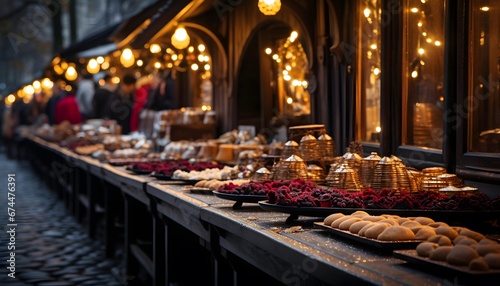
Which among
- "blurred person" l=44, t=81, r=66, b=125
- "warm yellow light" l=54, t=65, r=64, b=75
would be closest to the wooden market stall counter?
"warm yellow light" l=54, t=65, r=64, b=75

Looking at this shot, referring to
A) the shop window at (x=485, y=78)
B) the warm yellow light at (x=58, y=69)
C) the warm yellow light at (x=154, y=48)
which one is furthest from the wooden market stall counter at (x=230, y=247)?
the warm yellow light at (x=58, y=69)

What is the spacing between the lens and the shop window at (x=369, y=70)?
24.1 ft

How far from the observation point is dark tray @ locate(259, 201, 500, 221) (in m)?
4.22

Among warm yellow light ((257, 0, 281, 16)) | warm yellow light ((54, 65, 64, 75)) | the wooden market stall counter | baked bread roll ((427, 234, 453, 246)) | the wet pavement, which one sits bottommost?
the wet pavement

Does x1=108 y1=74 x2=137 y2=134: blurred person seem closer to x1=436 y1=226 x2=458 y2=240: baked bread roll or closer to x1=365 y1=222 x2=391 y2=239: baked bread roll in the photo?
x1=365 y1=222 x2=391 y2=239: baked bread roll

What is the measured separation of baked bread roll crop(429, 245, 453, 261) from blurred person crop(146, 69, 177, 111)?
13471mm

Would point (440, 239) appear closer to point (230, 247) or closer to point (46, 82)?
point (230, 247)

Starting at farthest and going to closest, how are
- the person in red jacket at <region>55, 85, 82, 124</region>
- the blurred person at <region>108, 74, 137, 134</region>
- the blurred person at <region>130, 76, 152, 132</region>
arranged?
the person in red jacket at <region>55, 85, 82, 124</region> < the blurred person at <region>108, 74, 137, 134</region> < the blurred person at <region>130, 76, 152, 132</region>

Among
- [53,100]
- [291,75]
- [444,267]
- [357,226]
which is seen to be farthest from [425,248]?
[53,100]

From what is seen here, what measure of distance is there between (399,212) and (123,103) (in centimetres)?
1540

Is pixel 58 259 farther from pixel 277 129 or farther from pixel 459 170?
pixel 459 170

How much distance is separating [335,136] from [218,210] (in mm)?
3201

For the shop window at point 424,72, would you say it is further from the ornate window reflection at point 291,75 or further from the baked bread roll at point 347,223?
the ornate window reflection at point 291,75

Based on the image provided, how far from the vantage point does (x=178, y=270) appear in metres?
7.46
